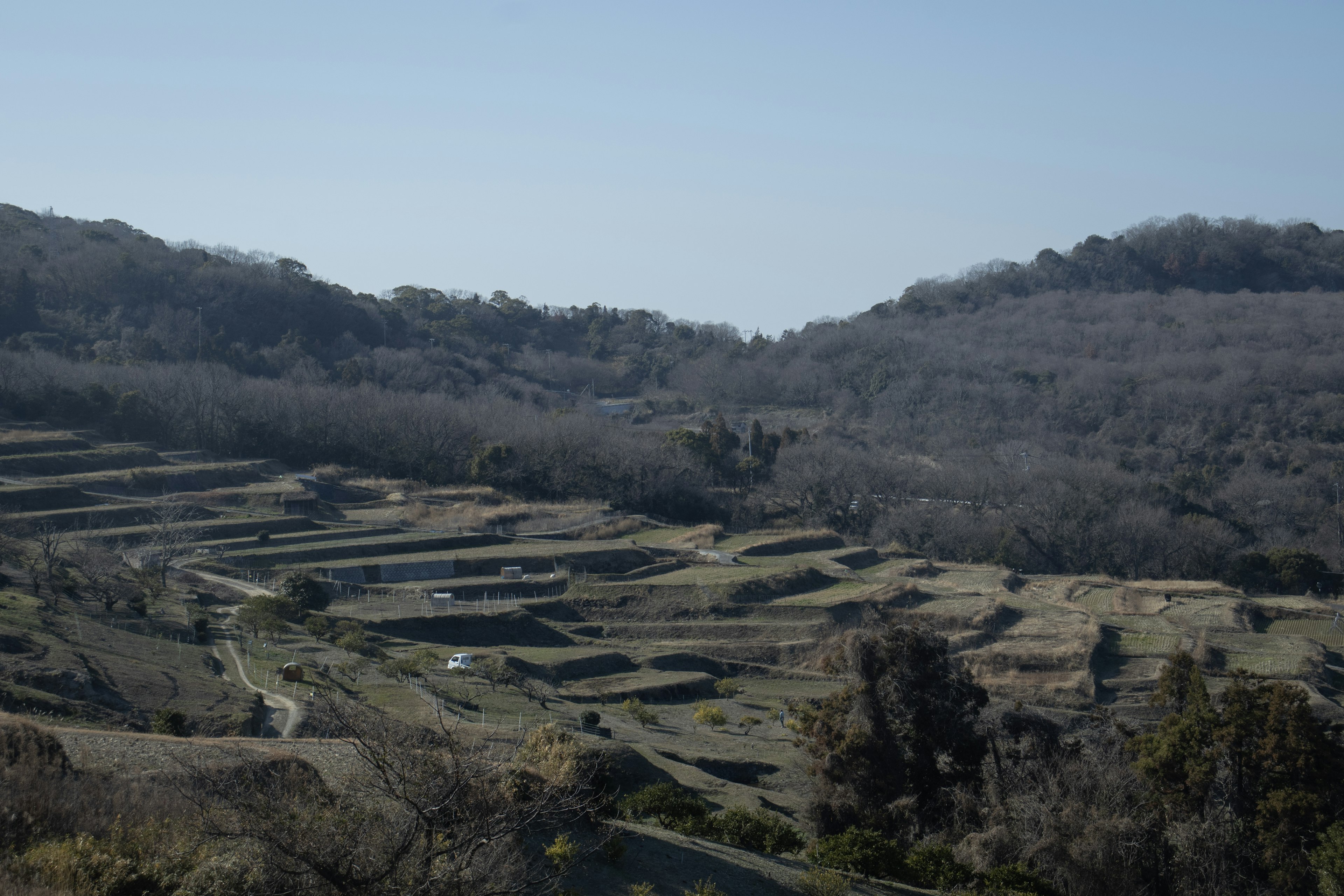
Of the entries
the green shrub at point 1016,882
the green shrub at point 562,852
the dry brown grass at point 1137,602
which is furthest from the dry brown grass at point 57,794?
the dry brown grass at point 1137,602

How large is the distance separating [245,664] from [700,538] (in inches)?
1125

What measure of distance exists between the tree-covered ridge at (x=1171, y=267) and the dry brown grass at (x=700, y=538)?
7831cm

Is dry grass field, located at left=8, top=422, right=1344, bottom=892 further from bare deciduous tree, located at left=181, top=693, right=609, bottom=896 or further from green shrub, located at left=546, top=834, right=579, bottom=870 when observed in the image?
bare deciduous tree, located at left=181, top=693, right=609, bottom=896

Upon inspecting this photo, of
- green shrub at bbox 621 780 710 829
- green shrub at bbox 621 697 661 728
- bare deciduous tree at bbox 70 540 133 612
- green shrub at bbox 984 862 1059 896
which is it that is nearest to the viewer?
green shrub at bbox 984 862 1059 896

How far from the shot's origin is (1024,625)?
37438 mm

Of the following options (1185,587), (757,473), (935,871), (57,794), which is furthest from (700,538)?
(57,794)

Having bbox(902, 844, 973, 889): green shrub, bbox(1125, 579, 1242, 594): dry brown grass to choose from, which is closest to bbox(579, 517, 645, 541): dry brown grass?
bbox(1125, 579, 1242, 594): dry brown grass

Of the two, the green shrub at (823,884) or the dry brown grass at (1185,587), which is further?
the dry brown grass at (1185,587)

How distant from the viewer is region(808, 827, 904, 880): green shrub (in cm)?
1352

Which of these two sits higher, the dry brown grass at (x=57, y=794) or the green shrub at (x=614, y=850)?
the dry brown grass at (x=57, y=794)

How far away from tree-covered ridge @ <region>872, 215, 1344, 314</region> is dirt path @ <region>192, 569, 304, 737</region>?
10136 centimetres

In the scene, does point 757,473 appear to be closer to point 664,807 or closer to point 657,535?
point 657,535

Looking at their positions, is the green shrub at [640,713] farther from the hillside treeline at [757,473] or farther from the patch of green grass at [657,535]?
the hillside treeline at [757,473]

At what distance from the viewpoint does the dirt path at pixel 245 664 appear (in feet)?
63.0
